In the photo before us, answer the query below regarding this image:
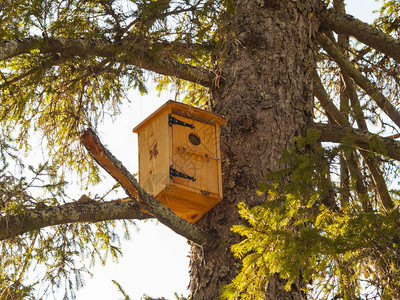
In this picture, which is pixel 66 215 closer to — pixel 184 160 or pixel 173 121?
pixel 184 160

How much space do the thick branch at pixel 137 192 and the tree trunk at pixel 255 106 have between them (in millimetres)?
173

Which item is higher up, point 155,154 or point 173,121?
point 173,121

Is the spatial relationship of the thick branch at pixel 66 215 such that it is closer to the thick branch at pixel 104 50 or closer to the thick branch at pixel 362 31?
the thick branch at pixel 104 50

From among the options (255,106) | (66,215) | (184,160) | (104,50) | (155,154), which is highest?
(104,50)

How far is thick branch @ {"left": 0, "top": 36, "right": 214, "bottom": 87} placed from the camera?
13.3ft

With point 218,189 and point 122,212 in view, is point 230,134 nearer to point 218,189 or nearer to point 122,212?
point 218,189

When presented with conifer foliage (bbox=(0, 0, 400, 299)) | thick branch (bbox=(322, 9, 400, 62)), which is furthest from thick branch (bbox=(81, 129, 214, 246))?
thick branch (bbox=(322, 9, 400, 62))

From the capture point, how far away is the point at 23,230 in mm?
3604

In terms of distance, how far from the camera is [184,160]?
4.12m

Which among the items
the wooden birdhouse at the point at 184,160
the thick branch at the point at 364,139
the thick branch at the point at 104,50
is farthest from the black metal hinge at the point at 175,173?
the thick branch at the point at 364,139

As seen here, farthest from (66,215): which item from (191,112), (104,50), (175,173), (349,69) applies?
(349,69)

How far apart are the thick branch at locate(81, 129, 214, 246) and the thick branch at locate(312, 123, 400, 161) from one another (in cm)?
104

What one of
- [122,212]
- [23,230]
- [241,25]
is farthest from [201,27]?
[23,230]

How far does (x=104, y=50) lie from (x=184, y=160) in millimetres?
898
